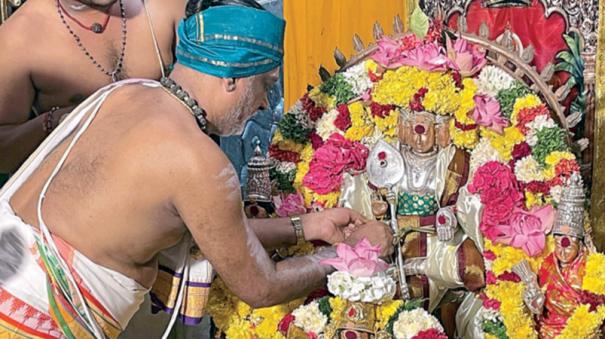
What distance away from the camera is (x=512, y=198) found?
7.33 ft

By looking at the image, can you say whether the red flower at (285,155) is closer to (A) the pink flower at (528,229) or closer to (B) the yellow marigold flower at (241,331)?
(B) the yellow marigold flower at (241,331)

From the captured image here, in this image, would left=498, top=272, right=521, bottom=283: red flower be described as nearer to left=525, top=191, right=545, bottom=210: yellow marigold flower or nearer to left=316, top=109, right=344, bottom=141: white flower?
left=525, top=191, right=545, bottom=210: yellow marigold flower

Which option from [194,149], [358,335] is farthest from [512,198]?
[194,149]

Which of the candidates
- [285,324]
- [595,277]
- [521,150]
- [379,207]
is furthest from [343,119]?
[595,277]

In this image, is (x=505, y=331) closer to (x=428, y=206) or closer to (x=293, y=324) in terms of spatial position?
(x=428, y=206)

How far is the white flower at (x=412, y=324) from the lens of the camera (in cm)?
221

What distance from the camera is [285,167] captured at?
8.46 ft

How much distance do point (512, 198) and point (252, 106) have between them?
2.67 feet

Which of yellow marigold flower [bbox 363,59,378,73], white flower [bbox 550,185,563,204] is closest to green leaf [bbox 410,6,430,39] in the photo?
yellow marigold flower [bbox 363,59,378,73]

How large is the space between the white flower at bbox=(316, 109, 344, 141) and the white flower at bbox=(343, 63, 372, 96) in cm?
10

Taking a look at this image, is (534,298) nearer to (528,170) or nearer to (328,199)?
(528,170)

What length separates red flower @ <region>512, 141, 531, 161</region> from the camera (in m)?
2.29

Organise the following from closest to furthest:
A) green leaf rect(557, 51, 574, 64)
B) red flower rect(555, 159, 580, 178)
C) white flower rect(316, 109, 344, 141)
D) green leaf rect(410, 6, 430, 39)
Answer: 1. red flower rect(555, 159, 580, 178)
2. green leaf rect(410, 6, 430, 39)
3. white flower rect(316, 109, 344, 141)
4. green leaf rect(557, 51, 574, 64)

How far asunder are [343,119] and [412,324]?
673mm
